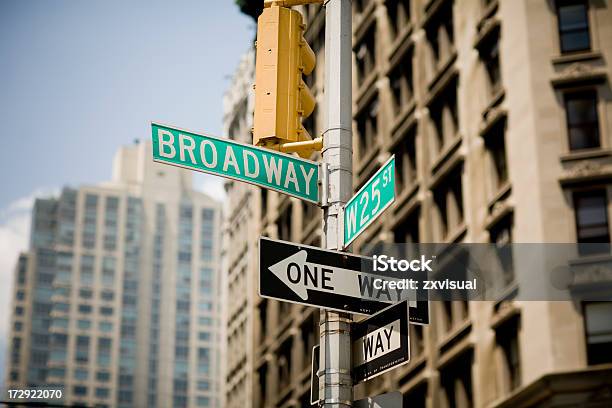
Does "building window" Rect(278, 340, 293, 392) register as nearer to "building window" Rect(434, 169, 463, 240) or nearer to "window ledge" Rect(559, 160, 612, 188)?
"building window" Rect(434, 169, 463, 240)

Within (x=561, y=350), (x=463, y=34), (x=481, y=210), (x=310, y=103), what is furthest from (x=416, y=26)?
(x=310, y=103)

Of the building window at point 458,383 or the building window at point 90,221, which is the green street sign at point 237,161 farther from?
the building window at point 90,221

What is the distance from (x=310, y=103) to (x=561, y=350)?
68.5ft

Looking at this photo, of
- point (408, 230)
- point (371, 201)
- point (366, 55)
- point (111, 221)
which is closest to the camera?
point (371, 201)

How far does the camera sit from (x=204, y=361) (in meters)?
161

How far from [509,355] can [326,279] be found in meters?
23.7

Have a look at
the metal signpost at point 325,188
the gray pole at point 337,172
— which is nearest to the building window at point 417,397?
the metal signpost at point 325,188

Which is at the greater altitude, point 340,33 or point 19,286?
point 19,286

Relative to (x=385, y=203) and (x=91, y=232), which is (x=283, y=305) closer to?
(x=385, y=203)

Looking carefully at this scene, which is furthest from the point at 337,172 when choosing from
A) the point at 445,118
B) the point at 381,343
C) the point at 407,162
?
the point at 407,162

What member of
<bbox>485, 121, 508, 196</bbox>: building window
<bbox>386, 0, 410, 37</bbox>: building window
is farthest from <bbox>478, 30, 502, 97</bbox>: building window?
<bbox>386, 0, 410, 37</bbox>: building window

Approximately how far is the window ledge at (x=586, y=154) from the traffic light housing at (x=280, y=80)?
2246 centimetres

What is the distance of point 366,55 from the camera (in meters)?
48.5

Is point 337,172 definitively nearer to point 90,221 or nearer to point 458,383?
point 458,383
